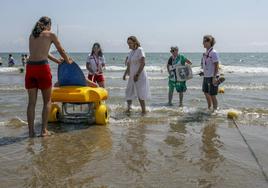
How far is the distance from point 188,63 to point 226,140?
14.6 feet

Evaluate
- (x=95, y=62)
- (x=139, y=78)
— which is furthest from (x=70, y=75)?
(x=95, y=62)

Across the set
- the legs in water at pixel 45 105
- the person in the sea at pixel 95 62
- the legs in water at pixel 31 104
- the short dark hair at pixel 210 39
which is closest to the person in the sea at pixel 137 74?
Result: the person in the sea at pixel 95 62

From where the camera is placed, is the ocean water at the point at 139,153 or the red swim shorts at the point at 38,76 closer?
the ocean water at the point at 139,153

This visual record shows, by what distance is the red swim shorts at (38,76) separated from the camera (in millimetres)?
5570

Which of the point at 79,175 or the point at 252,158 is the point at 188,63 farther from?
the point at 79,175

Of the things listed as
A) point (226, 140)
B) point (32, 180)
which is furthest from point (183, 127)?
point (32, 180)

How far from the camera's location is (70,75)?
261 inches

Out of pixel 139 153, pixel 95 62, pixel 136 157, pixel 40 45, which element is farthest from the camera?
pixel 95 62

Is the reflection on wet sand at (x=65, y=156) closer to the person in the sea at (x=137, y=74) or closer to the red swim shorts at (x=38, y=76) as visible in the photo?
the red swim shorts at (x=38, y=76)

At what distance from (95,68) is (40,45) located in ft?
12.0

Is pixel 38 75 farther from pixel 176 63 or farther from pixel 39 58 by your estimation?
pixel 176 63

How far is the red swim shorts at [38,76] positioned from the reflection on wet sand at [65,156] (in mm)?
800

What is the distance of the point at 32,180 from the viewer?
373 cm

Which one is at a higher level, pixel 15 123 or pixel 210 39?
pixel 210 39
